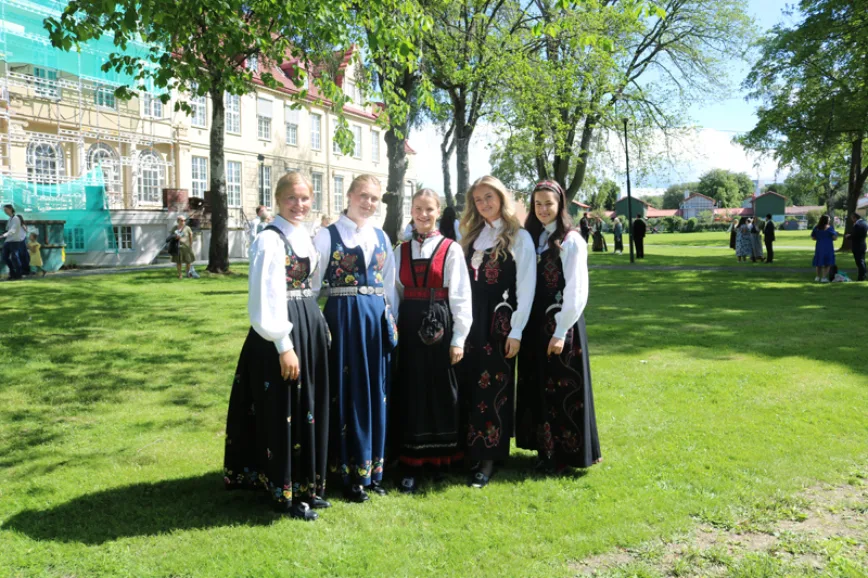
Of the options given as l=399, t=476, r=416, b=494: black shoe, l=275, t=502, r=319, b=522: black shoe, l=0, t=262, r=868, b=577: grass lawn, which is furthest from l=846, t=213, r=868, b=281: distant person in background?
l=275, t=502, r=319, b=522: black shoe

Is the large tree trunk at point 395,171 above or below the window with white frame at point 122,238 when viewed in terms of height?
above

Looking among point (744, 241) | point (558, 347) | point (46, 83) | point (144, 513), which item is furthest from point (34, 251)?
point (744, 241)

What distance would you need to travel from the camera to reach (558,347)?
174 inches

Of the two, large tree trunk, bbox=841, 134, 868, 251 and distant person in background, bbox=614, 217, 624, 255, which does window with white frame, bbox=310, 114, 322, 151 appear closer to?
distant person in background, bbox=614, 217, 624, 255

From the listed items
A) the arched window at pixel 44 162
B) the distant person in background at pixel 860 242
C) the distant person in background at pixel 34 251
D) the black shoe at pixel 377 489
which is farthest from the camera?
the arched window at pixel 44 162

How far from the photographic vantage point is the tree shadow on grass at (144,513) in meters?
3.79

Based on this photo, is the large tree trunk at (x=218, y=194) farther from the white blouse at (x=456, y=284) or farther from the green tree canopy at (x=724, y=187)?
the green tree canopy at (x=724, y=187)

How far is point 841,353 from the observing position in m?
8.50

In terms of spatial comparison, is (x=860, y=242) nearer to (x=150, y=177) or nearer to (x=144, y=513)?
(x=144, y=513)

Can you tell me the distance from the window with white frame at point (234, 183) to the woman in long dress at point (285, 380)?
32.7 metres

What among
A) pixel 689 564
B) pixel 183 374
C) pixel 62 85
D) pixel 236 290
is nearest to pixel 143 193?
pixel 62 85

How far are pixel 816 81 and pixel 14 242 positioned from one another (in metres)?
23.1

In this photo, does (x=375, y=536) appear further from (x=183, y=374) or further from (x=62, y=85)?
(x=62, y=85)

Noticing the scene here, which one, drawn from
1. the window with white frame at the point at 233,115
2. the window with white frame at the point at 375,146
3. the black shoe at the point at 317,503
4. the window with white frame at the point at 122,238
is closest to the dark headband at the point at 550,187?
the black shoe at the point at 317,503
